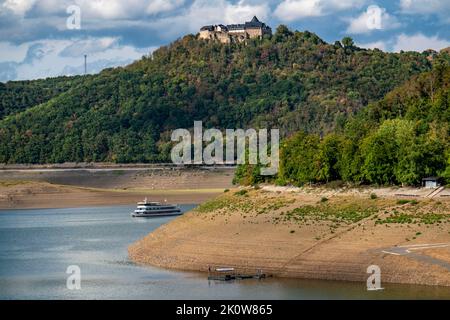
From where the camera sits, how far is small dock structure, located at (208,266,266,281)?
74312 millimetres

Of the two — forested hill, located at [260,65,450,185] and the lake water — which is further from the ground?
forested hill, located at [260,65,450,185]

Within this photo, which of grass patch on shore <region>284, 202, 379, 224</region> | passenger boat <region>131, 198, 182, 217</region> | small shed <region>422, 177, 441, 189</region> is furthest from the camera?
passenger boat <region>131, 198, 182, 217</region>

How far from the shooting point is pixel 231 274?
7581cm

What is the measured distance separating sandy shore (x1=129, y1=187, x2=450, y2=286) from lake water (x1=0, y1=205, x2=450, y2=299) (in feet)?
5.35

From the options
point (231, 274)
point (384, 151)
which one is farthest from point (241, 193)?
point (231, 274)

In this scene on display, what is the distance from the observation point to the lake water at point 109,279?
223 feet

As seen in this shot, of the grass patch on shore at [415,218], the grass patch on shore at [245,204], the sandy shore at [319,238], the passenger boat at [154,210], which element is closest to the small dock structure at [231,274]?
the sandy shore at [319,238]

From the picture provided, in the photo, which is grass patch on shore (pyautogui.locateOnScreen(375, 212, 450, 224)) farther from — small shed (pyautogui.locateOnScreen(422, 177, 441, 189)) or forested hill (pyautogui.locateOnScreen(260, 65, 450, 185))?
forested hill (pyautogui.locateOnScreen(260, 65, 450, 185))

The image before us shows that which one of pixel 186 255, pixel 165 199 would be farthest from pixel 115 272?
pixel 165 199

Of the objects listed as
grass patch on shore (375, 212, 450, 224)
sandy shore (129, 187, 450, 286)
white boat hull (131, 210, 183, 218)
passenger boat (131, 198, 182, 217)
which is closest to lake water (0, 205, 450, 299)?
sandy shore (129, 187, 450, 286)

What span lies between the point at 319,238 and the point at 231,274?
23.1ft

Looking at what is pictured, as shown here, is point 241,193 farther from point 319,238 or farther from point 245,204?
point 319,238

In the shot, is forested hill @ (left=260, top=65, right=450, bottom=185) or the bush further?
the bush
